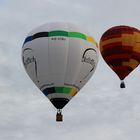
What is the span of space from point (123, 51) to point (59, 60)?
23.3ft

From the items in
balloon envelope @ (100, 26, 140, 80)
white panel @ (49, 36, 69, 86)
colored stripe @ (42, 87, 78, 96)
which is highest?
balloon envelope @ (100, 26, 140, 80)

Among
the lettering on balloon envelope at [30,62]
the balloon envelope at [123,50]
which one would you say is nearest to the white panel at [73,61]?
the lettering on balloon envelope at [30,62]

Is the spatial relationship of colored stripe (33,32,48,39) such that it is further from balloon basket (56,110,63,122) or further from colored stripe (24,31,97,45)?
balloon basket (56,110,63,122)

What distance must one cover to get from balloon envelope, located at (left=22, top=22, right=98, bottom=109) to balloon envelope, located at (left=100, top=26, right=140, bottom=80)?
454 cm

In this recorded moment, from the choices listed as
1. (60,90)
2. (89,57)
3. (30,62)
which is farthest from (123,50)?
(30,62)

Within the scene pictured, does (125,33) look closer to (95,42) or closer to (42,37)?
(95,42)

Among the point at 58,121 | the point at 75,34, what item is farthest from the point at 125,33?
the point at 58,121

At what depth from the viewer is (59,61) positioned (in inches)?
1699

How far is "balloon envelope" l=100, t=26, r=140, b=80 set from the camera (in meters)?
48.4

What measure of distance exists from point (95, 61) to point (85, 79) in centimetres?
168

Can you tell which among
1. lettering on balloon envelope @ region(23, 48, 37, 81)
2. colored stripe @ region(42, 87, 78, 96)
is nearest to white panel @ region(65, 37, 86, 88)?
colored stripe @ region(42, 87, 78, 96)

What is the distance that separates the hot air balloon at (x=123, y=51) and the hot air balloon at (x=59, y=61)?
4531mm

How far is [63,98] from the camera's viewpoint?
43312 millimetres

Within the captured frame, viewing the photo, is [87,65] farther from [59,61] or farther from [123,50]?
[123,50]
